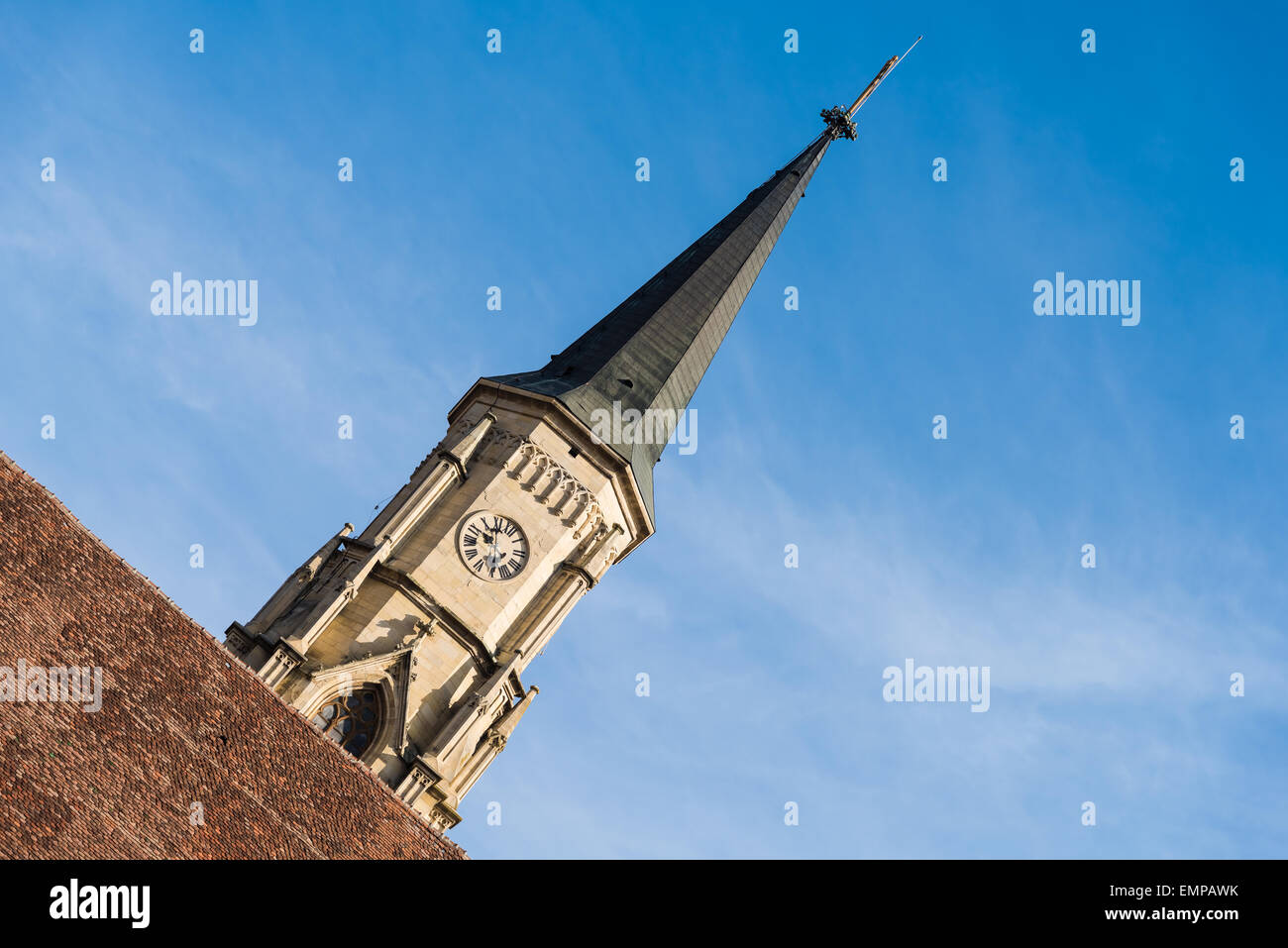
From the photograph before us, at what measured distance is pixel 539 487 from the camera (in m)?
34.3

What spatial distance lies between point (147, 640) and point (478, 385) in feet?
67.7

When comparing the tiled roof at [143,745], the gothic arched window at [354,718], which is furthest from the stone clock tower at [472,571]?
the tiled roof at [143,745]

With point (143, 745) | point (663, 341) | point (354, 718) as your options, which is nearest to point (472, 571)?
point (354, 718)

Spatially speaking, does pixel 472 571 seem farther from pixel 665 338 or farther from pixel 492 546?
pixel 665 338

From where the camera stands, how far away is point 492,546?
33.2 m

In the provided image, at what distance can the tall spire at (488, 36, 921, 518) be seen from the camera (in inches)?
1474

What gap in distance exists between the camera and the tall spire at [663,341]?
37438mm

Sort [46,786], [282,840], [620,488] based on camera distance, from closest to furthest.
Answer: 1. [46,786]
2. [282,840]
3. [620,488]

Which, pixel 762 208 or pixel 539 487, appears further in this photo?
pixel 762 208

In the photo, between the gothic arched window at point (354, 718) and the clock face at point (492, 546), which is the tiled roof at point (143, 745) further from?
the clock face at point (492, 546)

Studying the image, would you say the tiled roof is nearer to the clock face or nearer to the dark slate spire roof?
the clock face

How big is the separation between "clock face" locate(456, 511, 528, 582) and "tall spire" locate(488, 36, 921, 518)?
14.0ft
